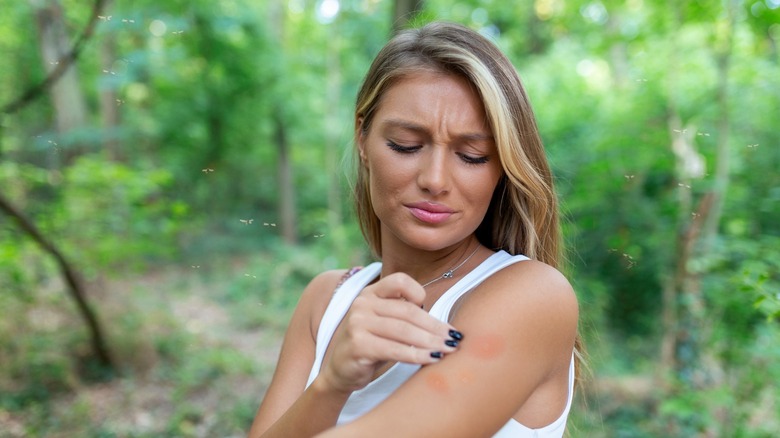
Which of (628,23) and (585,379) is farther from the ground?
(628,23)

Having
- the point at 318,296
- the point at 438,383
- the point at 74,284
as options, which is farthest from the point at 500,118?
the point at 74,284

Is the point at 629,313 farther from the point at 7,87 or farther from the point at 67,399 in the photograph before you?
the point at 7,87

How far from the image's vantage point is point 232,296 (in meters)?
11.1

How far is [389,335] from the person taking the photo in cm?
121

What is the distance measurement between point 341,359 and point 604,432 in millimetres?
4448

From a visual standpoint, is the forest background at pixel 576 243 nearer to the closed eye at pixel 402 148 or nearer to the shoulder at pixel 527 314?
the closed eye at pixel 402 148

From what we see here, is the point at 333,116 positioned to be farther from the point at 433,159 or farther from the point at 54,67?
the point at 433,159

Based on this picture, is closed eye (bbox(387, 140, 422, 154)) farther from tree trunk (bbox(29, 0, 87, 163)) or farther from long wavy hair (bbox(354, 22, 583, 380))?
tree trunk (bbox(29, 0, 87, 163))

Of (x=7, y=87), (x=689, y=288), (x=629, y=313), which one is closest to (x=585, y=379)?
(x=689, y=288)

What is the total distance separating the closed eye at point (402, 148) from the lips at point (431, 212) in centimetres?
12

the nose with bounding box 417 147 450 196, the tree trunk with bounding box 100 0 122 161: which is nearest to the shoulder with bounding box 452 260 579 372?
the nose with bounding box 417 147 450 196

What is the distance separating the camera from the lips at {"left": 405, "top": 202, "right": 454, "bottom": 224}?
1.46 meters

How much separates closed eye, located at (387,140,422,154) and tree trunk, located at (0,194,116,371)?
4156mm

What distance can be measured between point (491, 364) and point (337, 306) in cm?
63
